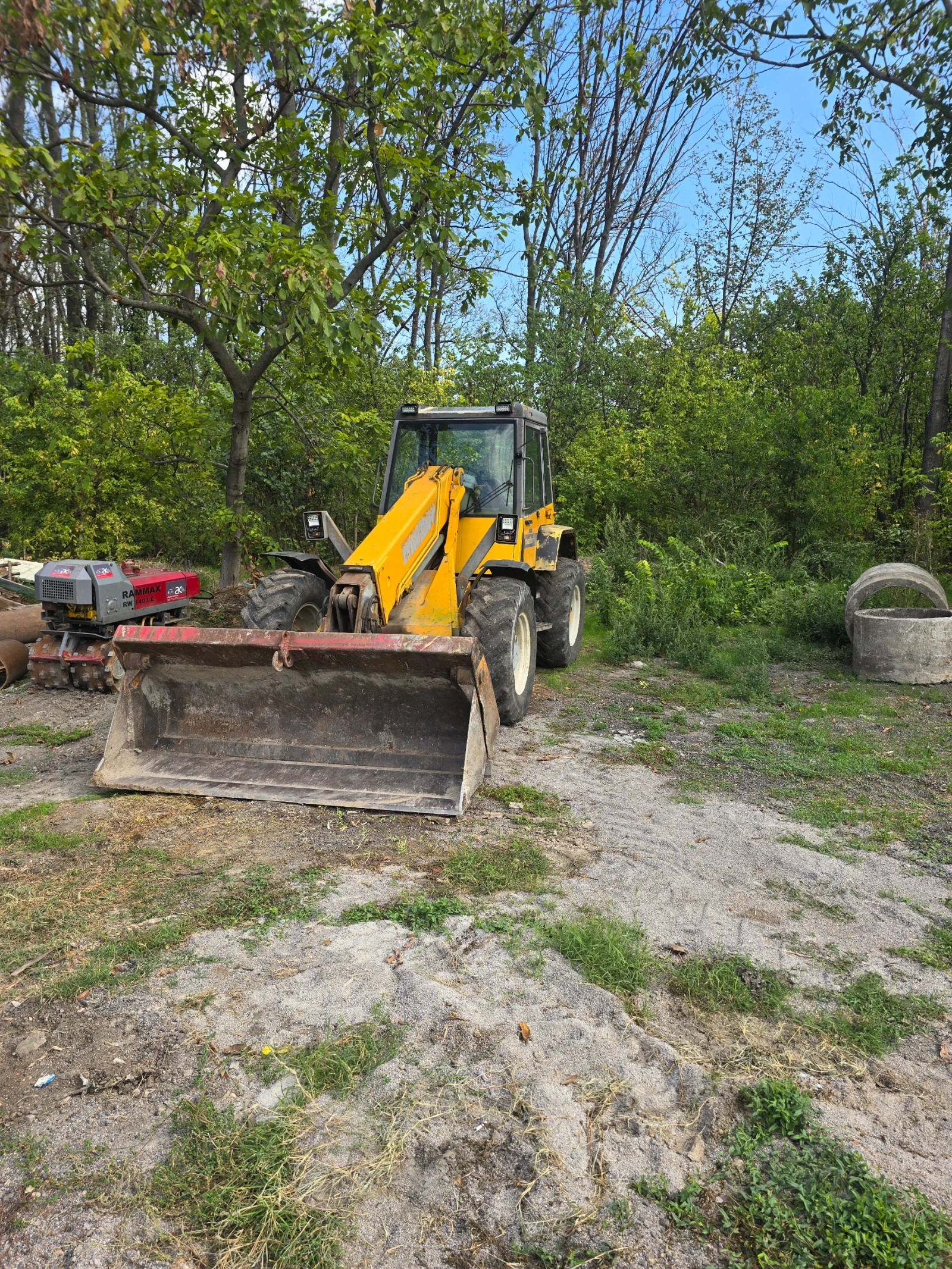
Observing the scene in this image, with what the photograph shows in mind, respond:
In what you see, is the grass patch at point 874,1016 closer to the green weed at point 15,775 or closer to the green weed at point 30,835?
the green weed at point 30,835

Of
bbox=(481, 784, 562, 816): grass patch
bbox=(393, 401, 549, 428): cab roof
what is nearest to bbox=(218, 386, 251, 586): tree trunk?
bbox=(393, 401, 549, 428): cab roof

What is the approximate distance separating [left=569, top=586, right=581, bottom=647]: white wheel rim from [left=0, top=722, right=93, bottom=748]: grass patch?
453 centimetres

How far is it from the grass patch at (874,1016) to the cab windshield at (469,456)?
473cm

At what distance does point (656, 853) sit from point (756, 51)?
10.6 m

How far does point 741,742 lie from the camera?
6719 mm

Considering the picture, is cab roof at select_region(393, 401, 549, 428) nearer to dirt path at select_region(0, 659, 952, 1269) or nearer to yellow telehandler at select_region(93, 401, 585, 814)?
yellow telehandler at select_region(93, 401, 585, 814)

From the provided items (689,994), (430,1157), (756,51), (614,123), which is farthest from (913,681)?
(614,123)

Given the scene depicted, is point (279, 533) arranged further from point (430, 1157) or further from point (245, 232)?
point (430, 1157)

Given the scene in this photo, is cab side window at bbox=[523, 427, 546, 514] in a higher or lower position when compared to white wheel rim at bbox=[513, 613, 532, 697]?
higher

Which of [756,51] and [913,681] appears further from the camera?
[756,51]

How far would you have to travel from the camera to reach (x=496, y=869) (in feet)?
14.6

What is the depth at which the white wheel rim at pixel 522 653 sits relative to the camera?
679cm

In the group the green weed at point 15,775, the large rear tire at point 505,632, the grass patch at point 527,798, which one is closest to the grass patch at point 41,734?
the green weed at point 15,775

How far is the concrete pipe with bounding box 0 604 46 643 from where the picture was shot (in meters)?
8.41
